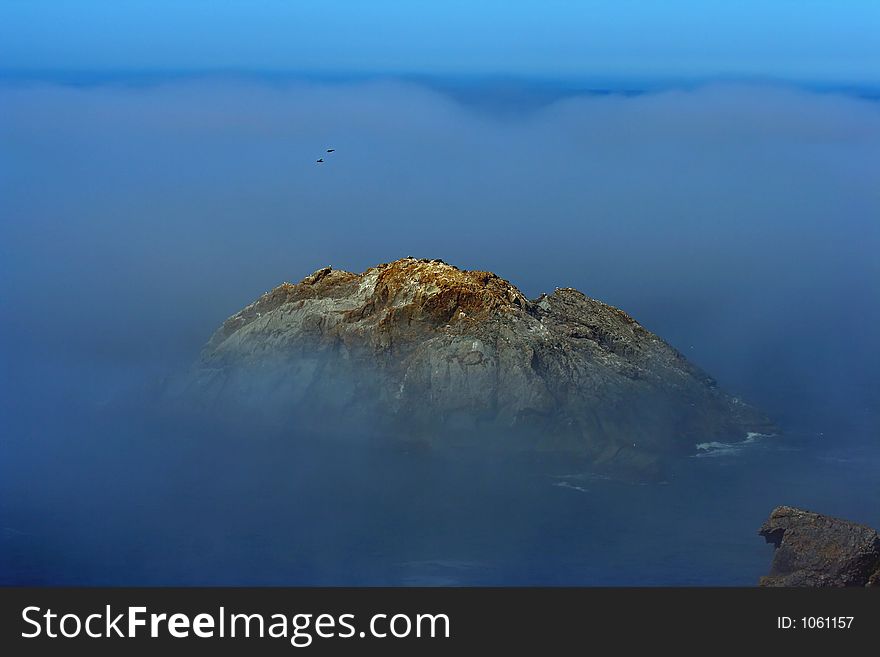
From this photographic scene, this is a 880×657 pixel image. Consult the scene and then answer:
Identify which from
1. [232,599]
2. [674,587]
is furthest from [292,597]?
[674,587]

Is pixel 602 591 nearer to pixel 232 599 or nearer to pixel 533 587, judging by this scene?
pixel 533 587

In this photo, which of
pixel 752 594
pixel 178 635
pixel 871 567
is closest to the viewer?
pixel 178 635

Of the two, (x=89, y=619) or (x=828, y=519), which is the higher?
(x=828, y=519)

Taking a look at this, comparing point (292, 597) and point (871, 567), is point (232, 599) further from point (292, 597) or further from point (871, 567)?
point (871, 567)

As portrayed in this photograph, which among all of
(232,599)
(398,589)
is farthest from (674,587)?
(232,599)

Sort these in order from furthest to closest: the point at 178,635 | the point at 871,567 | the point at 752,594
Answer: the point at 871,567 < the point at 752,594 < the point at 178,635

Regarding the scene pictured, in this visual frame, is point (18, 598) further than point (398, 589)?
No
